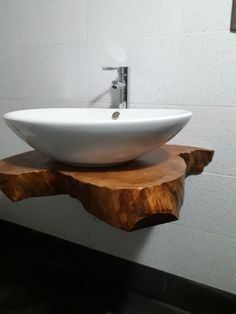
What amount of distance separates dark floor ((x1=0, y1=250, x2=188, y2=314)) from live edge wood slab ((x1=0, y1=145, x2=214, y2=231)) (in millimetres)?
700

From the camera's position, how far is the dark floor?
1151 mm

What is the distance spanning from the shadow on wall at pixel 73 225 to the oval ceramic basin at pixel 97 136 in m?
0.62

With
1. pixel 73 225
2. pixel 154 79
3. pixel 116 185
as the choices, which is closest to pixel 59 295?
pixel 73 225

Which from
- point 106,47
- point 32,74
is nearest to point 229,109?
point 106,47

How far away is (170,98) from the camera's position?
1.00m

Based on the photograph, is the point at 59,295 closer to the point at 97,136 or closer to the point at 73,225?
the point at 73,225

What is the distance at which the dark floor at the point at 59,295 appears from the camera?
3.78 feet

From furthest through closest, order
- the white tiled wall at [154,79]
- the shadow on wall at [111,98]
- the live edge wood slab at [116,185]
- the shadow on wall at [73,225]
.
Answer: the shadow on wall at [73,225] < the shadow on wall at [111,98] < the white tiled wall at [154,79] < the live edge wood slab at [116,185]

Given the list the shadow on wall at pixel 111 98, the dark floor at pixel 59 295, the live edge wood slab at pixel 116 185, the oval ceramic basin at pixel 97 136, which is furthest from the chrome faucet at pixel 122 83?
the dark floor at pixel 59 295

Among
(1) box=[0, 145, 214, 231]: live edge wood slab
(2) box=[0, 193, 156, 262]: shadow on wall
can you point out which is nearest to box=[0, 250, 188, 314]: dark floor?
(2) box=[0, 193, 156, 262]: shadow on wall

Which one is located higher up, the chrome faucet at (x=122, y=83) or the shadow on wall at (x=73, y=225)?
A: the chrome faucet at (x=122, y=83)

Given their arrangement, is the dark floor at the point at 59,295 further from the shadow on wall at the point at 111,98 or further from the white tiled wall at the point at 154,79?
the shadow on wall at the point at 111,98

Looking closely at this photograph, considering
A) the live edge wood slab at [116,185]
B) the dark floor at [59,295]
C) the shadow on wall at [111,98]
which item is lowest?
the dark floor at [59,295]

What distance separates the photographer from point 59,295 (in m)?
1.23
